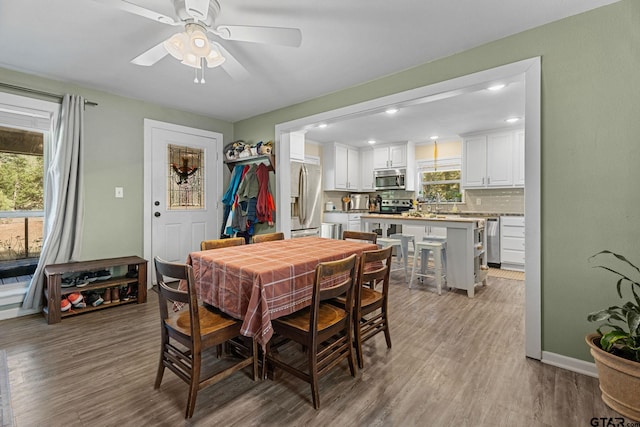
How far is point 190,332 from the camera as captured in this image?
1.58 meters

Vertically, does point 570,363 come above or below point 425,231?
below

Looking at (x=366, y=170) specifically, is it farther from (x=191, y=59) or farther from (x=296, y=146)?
(x=191, y=59)

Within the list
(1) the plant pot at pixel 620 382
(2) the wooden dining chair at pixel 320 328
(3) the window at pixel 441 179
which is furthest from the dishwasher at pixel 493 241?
(2) the wooden dining chair at pixel 320 328

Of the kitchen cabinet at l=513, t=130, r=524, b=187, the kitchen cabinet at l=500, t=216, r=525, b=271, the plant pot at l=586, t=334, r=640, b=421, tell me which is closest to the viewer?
the plant pot at l=586, t=334, r=640, b=421

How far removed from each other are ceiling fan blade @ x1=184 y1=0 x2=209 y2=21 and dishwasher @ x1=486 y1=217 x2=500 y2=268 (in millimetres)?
5046

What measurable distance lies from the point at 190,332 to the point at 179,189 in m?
3.04

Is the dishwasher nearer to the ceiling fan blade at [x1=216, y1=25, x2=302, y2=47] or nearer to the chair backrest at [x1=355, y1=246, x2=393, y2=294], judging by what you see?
the chair backrest at [x1=355, y1=246, x2=393, y2=294]

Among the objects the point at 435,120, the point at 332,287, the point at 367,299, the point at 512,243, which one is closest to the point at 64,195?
the point at 332,287

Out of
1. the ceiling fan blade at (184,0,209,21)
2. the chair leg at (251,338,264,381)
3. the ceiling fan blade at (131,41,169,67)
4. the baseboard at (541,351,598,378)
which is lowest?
the baseboard at (541,351,598,378)

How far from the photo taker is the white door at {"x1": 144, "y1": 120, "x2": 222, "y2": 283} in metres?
3.87

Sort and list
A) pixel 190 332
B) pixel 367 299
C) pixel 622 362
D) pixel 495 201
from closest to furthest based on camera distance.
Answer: pixel 622 362, pixel 190 332, pixel 367 299, pixel 495 201

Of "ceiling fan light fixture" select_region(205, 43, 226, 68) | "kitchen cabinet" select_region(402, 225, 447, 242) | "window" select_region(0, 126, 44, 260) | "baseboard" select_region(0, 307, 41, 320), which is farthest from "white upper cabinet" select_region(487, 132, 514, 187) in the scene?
"baseboard" select_region(0, 307, 41, 320)

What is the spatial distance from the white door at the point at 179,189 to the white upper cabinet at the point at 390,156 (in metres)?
3.46

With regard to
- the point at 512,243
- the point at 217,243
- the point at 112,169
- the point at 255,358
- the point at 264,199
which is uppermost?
the point at 112,169
